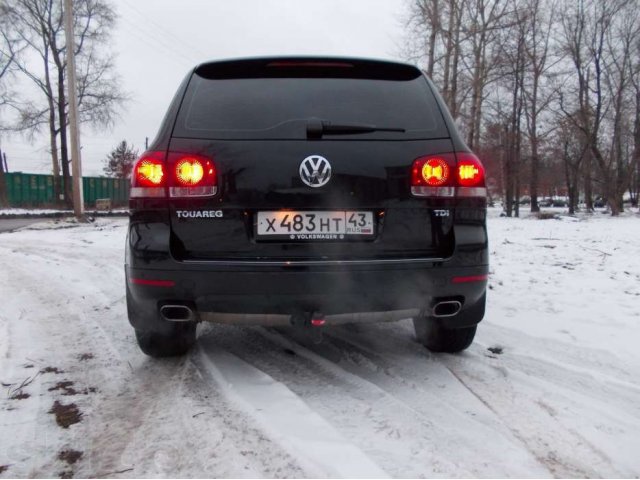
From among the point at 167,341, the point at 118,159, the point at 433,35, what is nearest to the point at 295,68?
the point at 167,341

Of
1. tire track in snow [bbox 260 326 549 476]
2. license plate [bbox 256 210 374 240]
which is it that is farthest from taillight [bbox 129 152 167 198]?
tire track in snow [bbox 260 326 549 476]

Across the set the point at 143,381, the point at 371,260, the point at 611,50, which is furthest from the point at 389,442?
the point at 611,50

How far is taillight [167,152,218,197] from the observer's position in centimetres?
234

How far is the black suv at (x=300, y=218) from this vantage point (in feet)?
7.63

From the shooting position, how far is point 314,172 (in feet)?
7.70

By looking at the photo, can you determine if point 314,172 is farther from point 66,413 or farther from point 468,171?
point 66,413

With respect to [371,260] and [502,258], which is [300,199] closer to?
[371,260]

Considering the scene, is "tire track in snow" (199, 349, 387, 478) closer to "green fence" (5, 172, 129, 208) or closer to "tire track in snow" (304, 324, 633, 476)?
"tire track in snow" (304, 324, 633, 476)

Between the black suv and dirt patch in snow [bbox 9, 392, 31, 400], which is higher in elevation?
the black suv

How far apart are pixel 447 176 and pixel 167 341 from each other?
1861 mm

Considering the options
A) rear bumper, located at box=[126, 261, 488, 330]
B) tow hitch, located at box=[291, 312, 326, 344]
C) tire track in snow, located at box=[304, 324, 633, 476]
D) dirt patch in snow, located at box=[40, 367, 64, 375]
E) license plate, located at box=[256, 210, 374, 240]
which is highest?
license plate, located at box=[256, 210, 374, 240]

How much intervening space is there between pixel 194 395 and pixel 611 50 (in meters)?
31.8

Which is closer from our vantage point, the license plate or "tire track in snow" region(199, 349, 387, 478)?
"tire track in snow" region(199, 349, 387, 478)

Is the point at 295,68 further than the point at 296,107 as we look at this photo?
Yes
